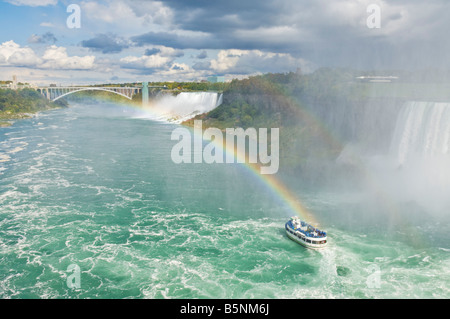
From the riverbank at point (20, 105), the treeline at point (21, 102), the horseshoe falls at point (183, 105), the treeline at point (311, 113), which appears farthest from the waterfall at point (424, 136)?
the treeline at point (21, 102)

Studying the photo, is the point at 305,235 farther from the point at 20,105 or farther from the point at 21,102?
the point at 21,102

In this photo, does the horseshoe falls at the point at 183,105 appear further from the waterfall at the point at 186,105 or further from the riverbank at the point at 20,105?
the riverbank at the point at 20,105

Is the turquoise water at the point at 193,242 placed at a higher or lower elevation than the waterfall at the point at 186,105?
lower

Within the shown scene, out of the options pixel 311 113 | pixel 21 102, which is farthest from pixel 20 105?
pixel 311 113

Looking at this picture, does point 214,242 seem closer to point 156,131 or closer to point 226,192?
point 226,192

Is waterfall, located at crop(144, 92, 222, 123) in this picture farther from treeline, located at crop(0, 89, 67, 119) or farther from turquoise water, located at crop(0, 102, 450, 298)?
turquoise water, located at crop(0, 102, 450, 298)

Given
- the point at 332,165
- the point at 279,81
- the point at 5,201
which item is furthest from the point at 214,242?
the point at 279,81
